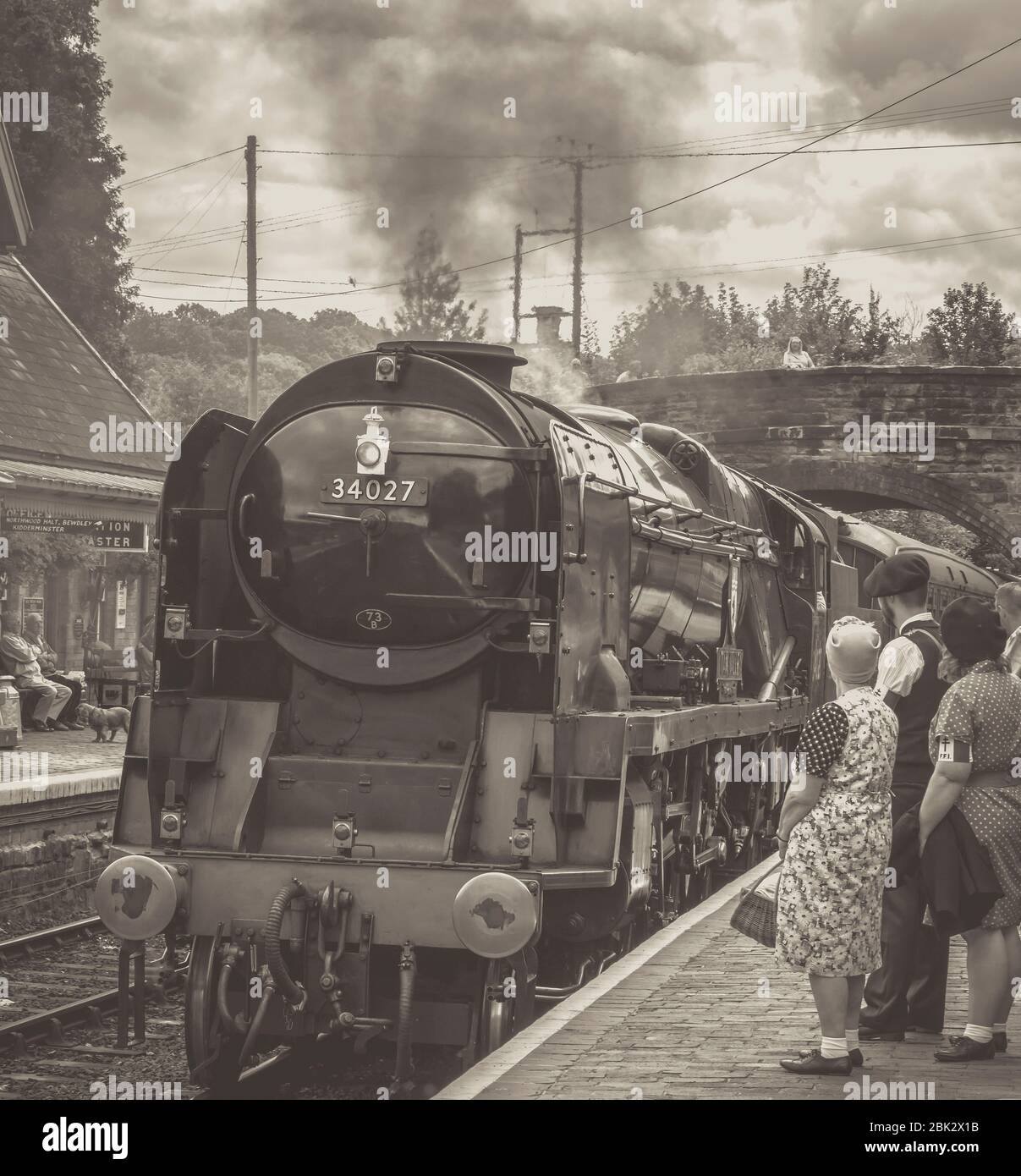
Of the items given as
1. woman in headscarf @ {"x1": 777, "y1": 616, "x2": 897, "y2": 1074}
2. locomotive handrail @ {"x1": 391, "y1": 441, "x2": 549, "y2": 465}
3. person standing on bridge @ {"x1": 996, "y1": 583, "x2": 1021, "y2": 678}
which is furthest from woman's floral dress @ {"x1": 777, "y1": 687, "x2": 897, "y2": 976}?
person standing on bridge @ {"x1": 996, "y1": 583, "x2": 1021, "y2": 678}

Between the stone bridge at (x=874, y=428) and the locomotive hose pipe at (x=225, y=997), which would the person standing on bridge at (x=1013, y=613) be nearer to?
the locomotive hose pipe at (x=225, y=997)

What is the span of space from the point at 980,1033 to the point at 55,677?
667 inches

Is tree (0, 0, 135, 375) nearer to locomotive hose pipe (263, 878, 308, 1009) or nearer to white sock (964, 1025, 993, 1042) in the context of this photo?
locomotive hose pipe (263, 878, 308, 1009)

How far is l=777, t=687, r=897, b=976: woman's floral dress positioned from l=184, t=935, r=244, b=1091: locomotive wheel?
2.71 metres

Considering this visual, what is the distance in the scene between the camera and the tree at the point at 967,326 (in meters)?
46.0

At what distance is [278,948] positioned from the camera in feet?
21.5

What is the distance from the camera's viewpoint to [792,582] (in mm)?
13422

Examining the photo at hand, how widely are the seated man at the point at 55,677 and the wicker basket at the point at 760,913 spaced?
14.7m

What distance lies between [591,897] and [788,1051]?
1.77 meters

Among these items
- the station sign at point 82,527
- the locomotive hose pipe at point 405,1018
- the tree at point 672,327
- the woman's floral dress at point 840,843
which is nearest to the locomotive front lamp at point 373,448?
the locomotive hose pipe at point 405,1018

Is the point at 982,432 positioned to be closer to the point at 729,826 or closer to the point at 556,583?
the point at 729,826

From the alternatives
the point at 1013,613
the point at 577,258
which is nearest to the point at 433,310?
the point at 577,258
